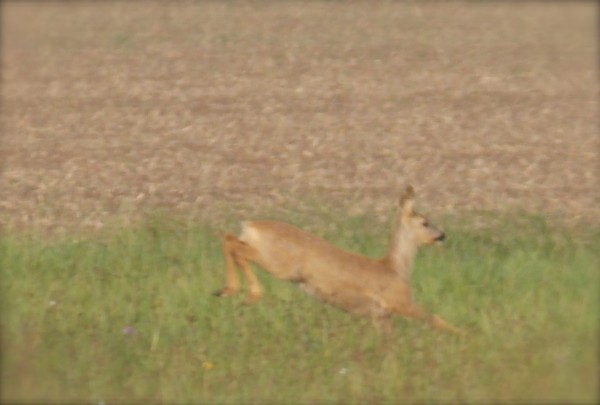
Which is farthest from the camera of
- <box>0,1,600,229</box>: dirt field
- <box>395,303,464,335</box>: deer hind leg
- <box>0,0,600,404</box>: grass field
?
<box>0,1,600,229</box>: dirt field

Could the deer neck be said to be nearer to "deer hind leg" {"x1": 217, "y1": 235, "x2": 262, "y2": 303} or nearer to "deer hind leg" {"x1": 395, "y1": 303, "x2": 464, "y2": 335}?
"deer hind leg" {"x1": 395, "y1": 303, "x2": 464, "y2": 335}

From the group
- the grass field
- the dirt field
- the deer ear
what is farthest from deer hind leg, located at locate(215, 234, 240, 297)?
the dirt field

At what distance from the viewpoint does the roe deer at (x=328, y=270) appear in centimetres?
963

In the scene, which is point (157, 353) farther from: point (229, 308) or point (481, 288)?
point (481, 288)

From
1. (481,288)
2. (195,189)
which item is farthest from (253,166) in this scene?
(481,288)

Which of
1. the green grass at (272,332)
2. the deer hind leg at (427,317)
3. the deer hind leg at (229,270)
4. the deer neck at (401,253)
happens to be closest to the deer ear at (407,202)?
the deer neck at (401,253)

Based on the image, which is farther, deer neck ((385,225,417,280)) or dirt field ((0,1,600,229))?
dirt field ((0,1,600,229))

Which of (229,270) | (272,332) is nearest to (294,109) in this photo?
(229,270)

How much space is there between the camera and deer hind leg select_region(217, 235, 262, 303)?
985cm

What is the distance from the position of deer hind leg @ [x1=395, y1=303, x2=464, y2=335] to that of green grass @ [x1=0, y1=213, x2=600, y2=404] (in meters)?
0.06

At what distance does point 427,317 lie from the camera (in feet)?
31.1

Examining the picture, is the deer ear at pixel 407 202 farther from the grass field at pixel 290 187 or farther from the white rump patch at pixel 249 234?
the white rump patch at pixel 249 234

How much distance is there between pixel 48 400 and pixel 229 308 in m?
2.56

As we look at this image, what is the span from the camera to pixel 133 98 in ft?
63.9
